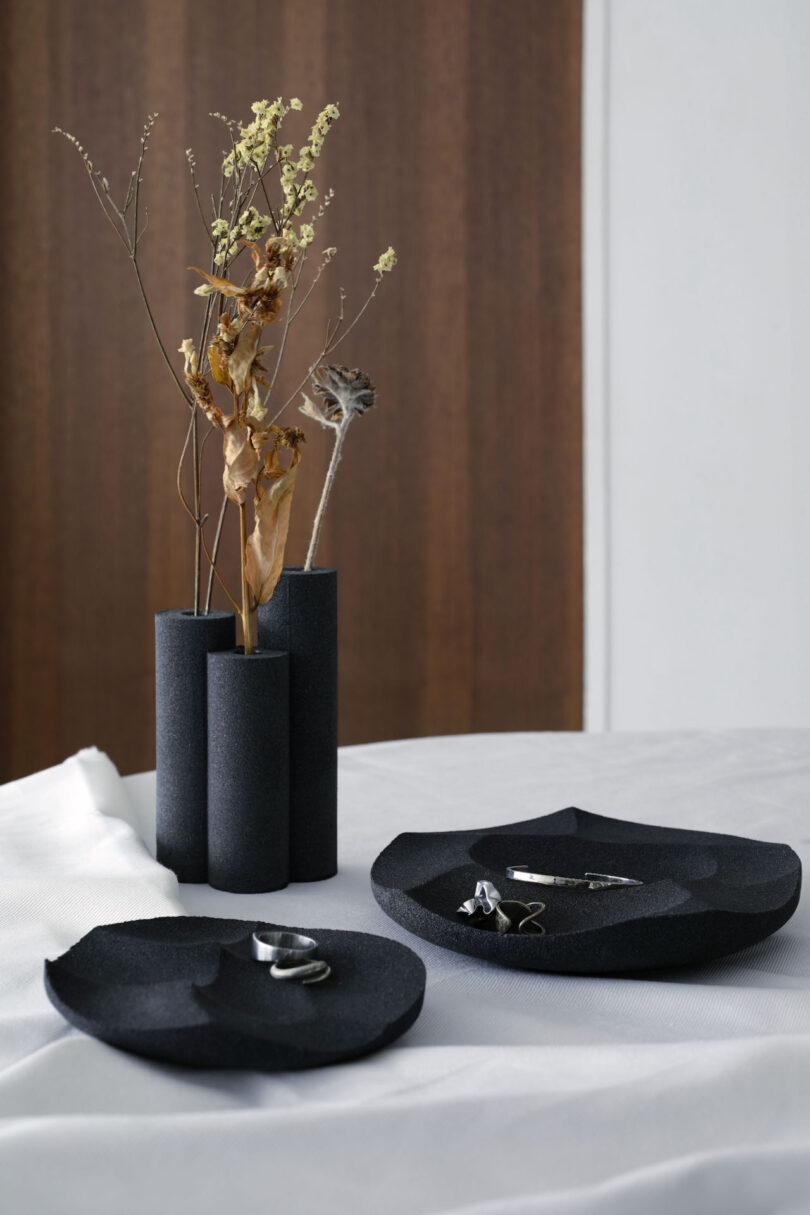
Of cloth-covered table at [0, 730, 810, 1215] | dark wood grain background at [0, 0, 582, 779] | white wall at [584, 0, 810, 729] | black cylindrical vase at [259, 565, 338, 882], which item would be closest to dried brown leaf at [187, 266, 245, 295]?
black cylindrical vase at [259, 565, 338, 882]

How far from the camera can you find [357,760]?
1.52 m

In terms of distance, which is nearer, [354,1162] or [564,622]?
[354,1162]

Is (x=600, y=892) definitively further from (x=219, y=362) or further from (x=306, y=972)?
(x=219, y=362)

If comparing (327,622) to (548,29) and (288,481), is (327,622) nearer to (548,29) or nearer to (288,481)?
(288,481)

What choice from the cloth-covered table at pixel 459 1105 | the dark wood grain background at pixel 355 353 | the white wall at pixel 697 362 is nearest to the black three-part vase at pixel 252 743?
the cloth-covered table at pixel 459 1105

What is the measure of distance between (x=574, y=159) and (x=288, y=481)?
8.81ft

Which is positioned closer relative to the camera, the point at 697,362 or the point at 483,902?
the point at 483,902

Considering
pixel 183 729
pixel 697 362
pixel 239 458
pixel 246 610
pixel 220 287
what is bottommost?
pixel 183 729

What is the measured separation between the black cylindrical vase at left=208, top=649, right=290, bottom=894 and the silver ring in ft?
0.74

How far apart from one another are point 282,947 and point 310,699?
326 millimetres

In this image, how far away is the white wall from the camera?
2.72 metres

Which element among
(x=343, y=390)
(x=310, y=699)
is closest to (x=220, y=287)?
(x=343, y=390)

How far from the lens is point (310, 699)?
106 centimetres

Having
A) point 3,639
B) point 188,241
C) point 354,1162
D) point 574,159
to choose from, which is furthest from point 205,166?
point 354,1162
